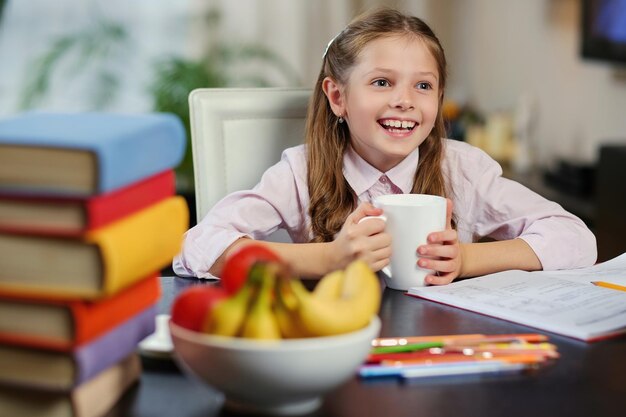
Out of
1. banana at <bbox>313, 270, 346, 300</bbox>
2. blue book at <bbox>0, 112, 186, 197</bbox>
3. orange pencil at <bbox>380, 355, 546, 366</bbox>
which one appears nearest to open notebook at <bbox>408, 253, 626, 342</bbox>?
orange pencil at <bbox>380, 355, 546, 366</bbox>

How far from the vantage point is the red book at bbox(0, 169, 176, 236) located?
A: 2.29 feet

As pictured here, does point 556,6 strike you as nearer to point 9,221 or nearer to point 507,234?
point 507,234

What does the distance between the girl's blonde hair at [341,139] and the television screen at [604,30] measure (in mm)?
1707

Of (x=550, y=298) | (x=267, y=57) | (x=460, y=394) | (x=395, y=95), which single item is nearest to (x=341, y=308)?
(x=460, y=394)

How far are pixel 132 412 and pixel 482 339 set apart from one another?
369 millimetres

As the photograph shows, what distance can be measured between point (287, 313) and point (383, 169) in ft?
3.33

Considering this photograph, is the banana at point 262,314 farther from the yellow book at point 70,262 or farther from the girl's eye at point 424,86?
the girl's eye at point 424,86

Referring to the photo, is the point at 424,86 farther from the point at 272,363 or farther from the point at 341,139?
the point at 272,363

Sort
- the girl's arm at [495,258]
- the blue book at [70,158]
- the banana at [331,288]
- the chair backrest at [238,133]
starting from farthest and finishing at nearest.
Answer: the chair backrest at [238,133]
the girl's arm at [495,258]
the banana at [331,288]
the blue book at [70,158]

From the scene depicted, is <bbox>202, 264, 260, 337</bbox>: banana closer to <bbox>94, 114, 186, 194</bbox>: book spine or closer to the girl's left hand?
<bbox>94, 114, 186, 194</bbox>: book spine

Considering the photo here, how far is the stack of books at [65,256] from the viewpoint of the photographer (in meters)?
0.70

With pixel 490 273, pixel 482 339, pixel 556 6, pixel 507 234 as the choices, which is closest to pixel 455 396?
pixel 482 339

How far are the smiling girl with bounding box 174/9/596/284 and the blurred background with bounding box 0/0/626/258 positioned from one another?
2.05 meters

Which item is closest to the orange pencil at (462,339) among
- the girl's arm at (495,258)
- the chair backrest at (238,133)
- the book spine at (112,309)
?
the book spine at (112,309)
